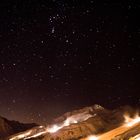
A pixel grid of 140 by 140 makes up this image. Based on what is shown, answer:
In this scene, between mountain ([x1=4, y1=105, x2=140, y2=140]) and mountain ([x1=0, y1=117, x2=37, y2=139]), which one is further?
mountain ([x1=0, y1=117, x2=37, y2=139])

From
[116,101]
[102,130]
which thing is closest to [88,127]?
[102,130]

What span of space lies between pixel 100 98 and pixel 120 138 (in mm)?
49167

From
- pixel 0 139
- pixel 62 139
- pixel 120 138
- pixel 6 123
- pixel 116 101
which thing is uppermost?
pixel 116 101

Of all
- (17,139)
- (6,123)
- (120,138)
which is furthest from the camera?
(6,123)

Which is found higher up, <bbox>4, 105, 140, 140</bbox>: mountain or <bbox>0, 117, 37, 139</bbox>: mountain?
<bbox>0, 117, 37, 139</bbox>: mountain

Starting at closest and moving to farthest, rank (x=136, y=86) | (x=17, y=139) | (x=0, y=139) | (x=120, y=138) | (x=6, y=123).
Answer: (x=120, y=138) < (x=17, y=139) < (x=0, y=139) < (x=6, y=123) < (x=136, y=86)

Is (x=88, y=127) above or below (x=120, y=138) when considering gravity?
above

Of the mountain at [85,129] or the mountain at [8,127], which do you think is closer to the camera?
the mountain at [85,129]

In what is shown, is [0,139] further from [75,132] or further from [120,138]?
[120,138]

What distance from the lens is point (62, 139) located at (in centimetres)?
3962

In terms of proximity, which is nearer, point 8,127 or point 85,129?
point 85,129

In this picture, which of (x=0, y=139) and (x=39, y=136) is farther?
(x=0, y=139)

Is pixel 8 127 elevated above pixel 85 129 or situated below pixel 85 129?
above

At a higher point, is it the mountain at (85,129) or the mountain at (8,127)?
the mountain at (8,127)
